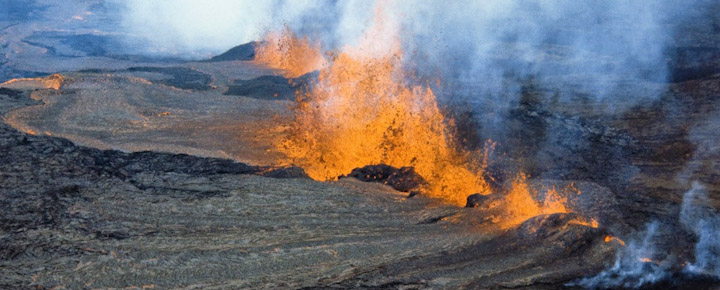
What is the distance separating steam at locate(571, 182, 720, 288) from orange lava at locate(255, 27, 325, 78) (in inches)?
338

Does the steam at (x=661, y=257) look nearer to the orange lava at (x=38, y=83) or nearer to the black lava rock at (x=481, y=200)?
the black lava rock at (x=481, y=200)

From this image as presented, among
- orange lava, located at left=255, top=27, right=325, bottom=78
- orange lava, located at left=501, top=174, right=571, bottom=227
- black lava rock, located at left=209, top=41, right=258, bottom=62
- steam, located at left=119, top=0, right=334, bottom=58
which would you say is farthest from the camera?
steam, located at left=119, top=0, right=334, bottom=58

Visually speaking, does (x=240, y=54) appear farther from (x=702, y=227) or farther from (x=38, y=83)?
(x=702, y=227)

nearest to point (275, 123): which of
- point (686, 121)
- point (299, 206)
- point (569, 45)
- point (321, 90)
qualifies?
point (321, 90)

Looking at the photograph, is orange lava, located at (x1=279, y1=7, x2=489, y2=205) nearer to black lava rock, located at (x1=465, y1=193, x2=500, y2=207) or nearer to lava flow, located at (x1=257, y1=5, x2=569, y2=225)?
lava flow, located at (x1=257, y1=5, x2=569, y2=225)

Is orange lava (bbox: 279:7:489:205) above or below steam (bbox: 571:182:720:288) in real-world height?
above

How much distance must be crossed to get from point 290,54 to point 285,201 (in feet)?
31.1

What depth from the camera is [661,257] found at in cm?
433

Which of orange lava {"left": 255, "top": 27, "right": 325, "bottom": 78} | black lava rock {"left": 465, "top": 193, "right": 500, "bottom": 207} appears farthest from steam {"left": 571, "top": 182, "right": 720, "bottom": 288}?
orange lava {"left": 255, "top": 27, "right": 325, "bottom": 78}

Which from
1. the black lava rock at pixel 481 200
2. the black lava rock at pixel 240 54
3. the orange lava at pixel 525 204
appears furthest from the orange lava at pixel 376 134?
the black lava rock at pixel 240 54

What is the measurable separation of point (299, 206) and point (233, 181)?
989 mm

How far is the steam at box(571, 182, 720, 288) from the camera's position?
3.78 meters

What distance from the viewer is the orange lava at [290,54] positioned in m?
13.3

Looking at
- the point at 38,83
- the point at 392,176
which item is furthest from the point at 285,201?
the point at 38,83
